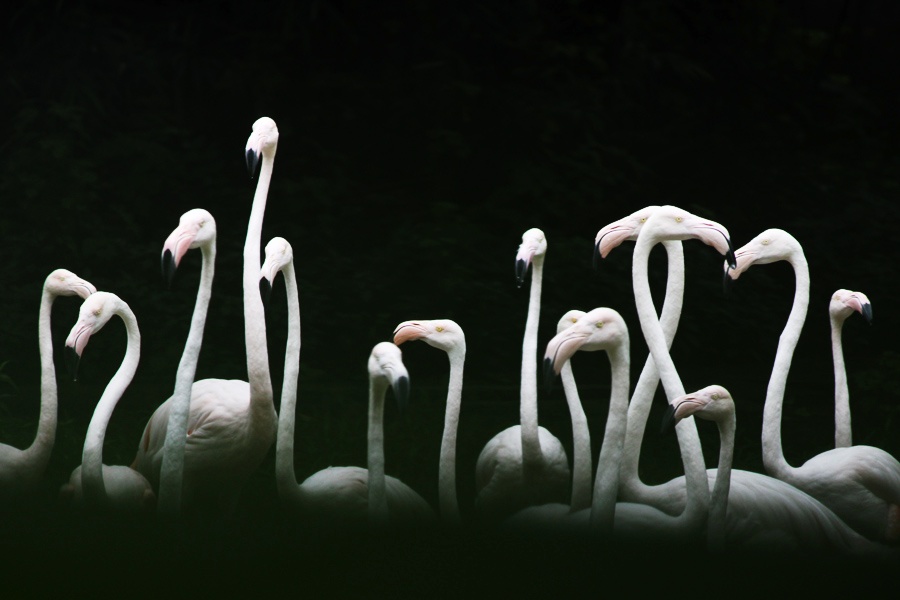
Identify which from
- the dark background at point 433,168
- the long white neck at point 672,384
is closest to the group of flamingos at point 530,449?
the long white neck at point 672,384

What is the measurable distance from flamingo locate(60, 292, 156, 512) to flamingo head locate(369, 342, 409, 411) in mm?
919

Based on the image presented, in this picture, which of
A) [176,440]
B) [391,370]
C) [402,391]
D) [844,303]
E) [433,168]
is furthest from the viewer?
[433,168]

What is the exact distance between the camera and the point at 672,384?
382cm

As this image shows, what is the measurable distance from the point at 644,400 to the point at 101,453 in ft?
5.66

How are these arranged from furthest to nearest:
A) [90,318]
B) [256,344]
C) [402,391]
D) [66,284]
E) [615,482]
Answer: [66,284]
[256,344]
[90,318]
[615,482]
[402,391]

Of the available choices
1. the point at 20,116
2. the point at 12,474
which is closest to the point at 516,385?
the point at 12,474

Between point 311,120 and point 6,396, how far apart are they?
2.55m

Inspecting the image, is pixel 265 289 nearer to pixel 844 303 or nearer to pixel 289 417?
pixel 289 417

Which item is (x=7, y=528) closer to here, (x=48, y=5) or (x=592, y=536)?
(x=592, y=536)

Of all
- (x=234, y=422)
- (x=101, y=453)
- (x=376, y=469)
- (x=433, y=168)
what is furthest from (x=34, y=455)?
(x=433, y=168)

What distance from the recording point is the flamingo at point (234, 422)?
13.6 feet

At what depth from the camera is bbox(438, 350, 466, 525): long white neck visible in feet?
13.2

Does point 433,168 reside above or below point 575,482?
above

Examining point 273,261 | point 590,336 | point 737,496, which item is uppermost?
point 273,261
